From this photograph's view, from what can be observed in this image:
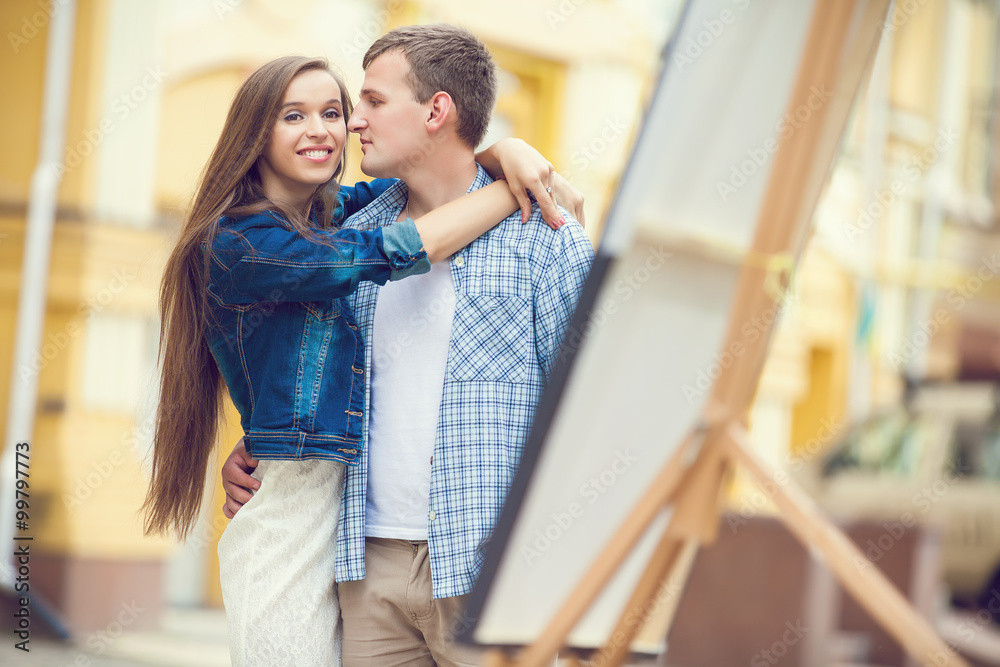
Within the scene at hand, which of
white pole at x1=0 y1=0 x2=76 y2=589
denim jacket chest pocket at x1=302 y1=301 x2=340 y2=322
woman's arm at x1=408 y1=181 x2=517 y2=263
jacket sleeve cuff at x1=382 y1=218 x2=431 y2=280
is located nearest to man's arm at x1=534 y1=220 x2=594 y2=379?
woman's arm at x1=408 y1=181 x2=517 y2=263

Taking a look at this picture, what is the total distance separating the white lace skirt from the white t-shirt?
0.09 metres

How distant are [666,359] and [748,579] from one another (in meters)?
3.43

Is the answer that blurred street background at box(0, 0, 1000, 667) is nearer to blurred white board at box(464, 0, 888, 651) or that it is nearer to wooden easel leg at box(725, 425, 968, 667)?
blurred white board at box(464, 0, 888, 651)

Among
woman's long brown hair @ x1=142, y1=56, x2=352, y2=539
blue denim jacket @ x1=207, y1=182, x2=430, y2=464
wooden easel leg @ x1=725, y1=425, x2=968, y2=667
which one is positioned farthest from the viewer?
woman's long brown hair @ x1=142, y1=56, x2=352, y2=539

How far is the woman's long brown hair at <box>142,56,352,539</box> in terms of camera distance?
73.3 inches

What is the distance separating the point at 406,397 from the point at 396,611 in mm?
368

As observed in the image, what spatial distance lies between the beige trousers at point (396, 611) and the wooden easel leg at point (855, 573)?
56 centimetres

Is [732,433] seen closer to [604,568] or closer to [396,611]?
[604,568]

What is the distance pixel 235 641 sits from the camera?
183cm

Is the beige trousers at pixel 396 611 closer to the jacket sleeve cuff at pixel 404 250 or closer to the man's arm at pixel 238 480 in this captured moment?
the man's arm at pixel 238 480

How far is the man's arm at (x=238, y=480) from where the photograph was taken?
6.36 feet

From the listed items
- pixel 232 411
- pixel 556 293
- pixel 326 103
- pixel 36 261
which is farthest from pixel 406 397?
pixel 36 261

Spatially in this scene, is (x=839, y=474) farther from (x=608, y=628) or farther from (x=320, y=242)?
(x=320, y=242)

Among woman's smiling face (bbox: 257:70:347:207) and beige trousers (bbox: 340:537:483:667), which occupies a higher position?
woman's smiling face (bbox: 257:70:347:207)
